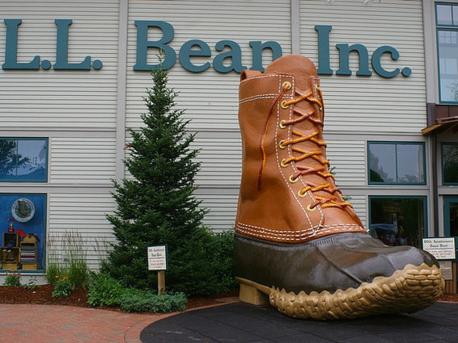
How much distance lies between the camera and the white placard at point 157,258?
265 inches

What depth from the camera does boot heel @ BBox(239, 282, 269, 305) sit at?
5.87 metres

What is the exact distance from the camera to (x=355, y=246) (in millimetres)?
4664

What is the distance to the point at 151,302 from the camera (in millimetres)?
6320

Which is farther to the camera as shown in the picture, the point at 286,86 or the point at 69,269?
the point at 69,269

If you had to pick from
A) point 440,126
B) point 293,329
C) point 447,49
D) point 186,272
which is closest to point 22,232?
point 186,272

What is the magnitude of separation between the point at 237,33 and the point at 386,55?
122 inches

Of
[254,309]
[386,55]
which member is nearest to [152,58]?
[386,55]

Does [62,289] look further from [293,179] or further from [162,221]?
[293,179]

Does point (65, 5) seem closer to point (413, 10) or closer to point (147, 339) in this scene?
point (413, 10)

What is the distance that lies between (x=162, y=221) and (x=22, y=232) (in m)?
3.94

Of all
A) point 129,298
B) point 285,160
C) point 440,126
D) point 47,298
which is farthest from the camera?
point 440,126

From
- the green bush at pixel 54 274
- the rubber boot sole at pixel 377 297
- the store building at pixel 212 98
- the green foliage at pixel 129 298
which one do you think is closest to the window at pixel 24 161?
the store building at pixel 212 98

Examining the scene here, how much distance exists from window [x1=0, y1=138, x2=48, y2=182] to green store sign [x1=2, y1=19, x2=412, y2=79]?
153 cm

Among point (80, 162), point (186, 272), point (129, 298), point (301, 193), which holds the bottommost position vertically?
point (129, 298)
